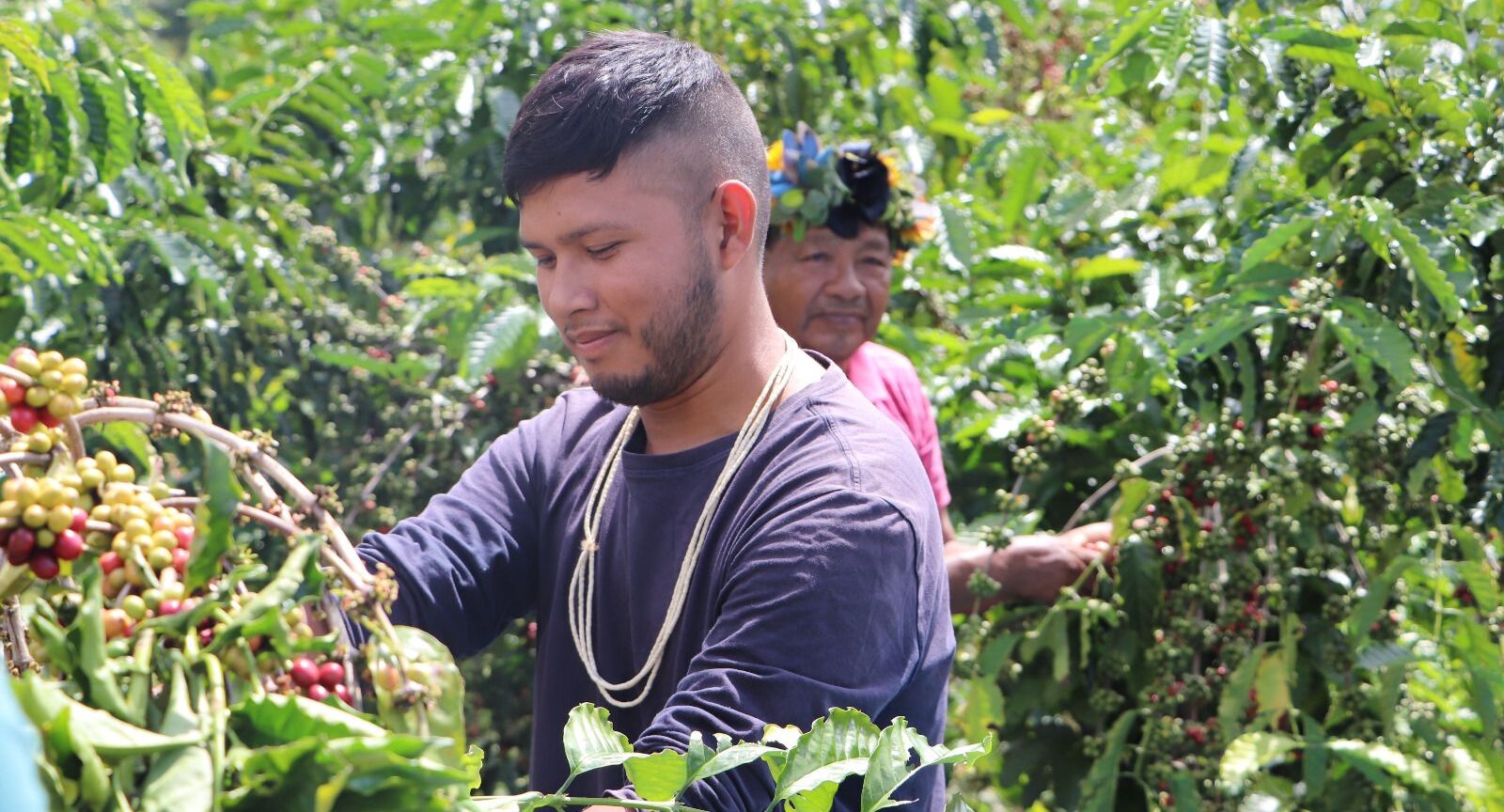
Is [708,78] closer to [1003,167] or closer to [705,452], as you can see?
[705,452]

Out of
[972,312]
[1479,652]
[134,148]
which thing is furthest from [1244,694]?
[134,148]

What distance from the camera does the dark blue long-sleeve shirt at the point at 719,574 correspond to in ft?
5.46

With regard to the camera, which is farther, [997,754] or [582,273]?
[997,754]

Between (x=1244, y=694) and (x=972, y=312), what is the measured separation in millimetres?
1042

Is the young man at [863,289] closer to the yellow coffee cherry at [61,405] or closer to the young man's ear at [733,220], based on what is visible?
the young man's ear at [733,220]

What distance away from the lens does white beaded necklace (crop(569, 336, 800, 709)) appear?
6.32 ft

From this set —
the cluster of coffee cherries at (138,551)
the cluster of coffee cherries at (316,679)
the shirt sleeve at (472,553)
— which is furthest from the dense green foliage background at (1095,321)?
the cluster of coffee cherries at (316,679)

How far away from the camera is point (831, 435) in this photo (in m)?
1.89

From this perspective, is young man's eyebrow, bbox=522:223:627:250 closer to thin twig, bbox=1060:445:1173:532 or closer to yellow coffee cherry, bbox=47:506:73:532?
yellow coffee cherry, bbox=47:506:73:532

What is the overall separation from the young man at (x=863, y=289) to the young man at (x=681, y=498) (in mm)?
1052

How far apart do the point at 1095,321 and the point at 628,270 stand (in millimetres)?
1373

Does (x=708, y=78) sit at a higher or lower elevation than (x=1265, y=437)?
higher

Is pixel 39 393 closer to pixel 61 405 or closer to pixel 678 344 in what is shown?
pixel 61 405

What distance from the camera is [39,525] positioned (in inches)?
47.6
